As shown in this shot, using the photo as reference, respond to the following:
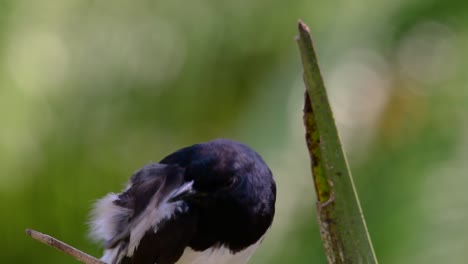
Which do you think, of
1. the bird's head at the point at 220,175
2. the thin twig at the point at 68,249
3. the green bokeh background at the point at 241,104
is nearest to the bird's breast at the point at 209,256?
the bird's head at the point at 220,175

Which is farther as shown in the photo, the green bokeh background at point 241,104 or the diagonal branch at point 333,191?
the green bokeh background at point 241,104

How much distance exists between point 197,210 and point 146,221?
11cm

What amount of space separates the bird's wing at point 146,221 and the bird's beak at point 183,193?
0.01m

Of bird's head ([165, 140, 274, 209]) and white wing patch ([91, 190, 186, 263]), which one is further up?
bird's head ([165, 140, 274, 209])

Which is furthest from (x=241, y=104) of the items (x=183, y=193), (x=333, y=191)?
(x=333, y=191)

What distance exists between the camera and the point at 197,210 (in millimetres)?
1627

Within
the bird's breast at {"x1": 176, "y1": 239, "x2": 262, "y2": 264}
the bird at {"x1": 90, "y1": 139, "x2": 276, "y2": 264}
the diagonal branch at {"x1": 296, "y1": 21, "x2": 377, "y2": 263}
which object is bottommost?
the bird's breast at {"x1": 176, "y1": 239, "x2": 262, "y2": 264}

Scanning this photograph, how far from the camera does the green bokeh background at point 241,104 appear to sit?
9.45 ft

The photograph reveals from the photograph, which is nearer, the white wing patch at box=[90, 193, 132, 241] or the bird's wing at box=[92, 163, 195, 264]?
the bird's wing at box=[92, 163, 195, 264]

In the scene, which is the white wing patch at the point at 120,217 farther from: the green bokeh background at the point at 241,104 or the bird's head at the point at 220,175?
the green bokeh background at the point at 241,104

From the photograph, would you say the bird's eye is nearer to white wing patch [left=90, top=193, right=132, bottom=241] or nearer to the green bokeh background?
white wing patch [left=90, top=193, right=132, bottom=241]

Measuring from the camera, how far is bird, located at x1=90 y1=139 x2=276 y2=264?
5.34ft

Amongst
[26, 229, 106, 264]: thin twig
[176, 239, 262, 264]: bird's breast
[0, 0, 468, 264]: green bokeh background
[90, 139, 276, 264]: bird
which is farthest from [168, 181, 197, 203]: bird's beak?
[0, 0, 468, 264]: green bokeh background

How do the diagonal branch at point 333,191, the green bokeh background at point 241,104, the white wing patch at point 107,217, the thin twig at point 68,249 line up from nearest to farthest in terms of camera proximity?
1. the diagonal branch at point 333,191
2. the thin twig at point 68,249
3. the white wing patch at point 107,217
4. the green bokeh background at point 241,104
